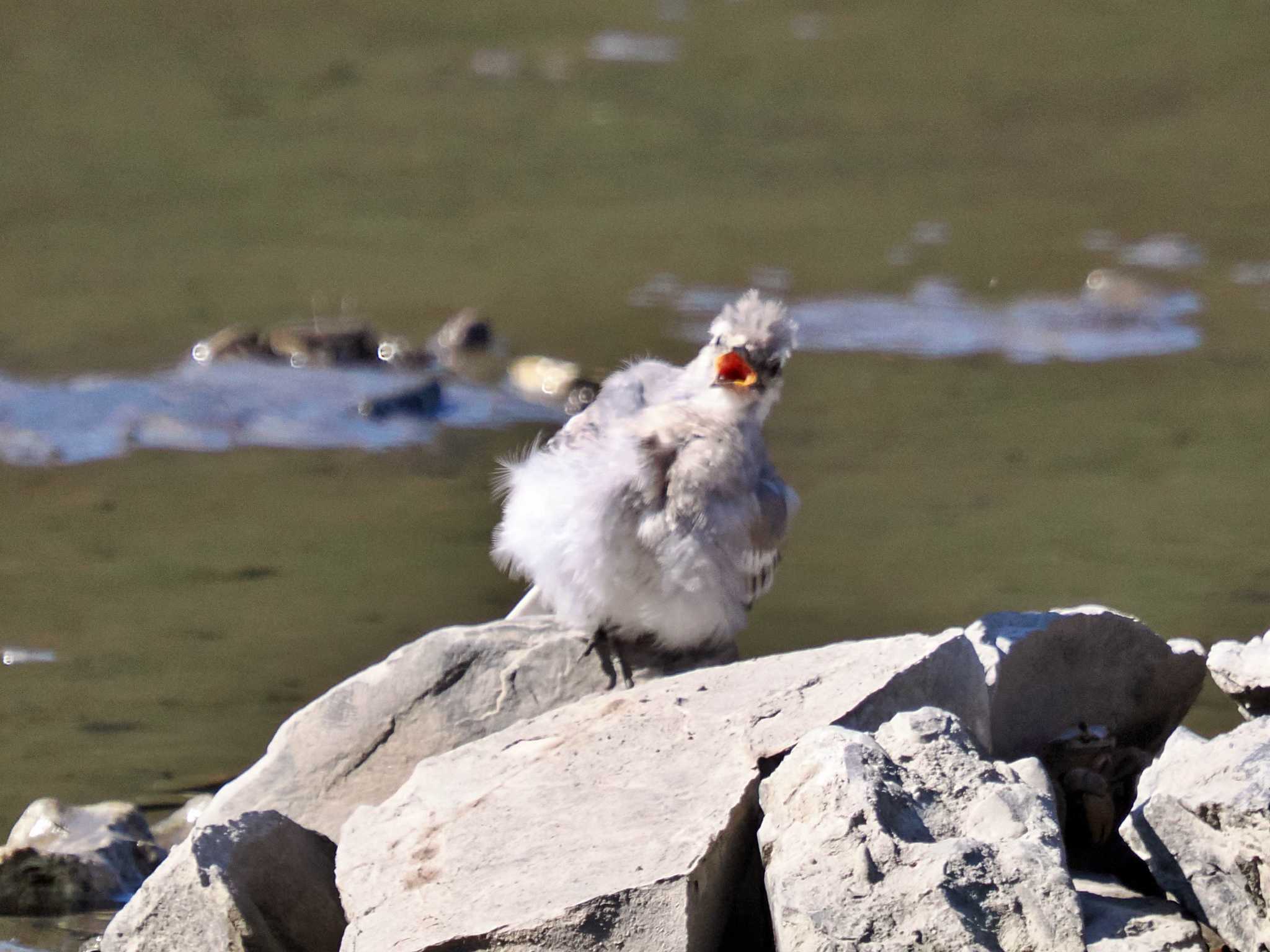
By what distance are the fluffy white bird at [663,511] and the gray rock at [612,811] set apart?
1.41 ft

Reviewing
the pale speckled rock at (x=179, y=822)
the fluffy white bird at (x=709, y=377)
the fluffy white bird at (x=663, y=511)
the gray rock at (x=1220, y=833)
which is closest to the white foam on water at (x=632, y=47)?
the fluffy white bird at (x=709, y=377)

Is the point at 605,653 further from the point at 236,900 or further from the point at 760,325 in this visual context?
the point at 236,900

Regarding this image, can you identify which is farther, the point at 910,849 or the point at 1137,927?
the point at 1137,927

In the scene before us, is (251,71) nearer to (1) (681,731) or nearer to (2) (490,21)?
(2) (490,21)

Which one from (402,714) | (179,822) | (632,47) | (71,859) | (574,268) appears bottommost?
(574,268)

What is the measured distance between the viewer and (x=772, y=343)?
574 cm

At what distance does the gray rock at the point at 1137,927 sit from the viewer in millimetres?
4020

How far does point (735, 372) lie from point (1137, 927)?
205cm

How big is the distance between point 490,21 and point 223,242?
16.9ft

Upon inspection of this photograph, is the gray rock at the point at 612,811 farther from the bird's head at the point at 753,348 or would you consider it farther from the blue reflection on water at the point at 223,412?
the blue reflection on water at the point at 223,412

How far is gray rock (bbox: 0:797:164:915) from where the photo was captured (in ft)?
17.4

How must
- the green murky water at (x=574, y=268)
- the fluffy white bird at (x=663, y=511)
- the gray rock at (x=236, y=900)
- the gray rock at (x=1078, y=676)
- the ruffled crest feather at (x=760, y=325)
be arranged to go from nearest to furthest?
the gray rock at (x=236, y=900) < the gray rock at (x=1078, y=676) < the fluffy white bird at (x=663, y=511) < the ruffled crest feather at (x=760, y=325) < the green murky water at (x=574, y=268)

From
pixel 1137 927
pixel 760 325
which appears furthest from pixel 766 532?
pixel 1137 927

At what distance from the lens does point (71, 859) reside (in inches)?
210
